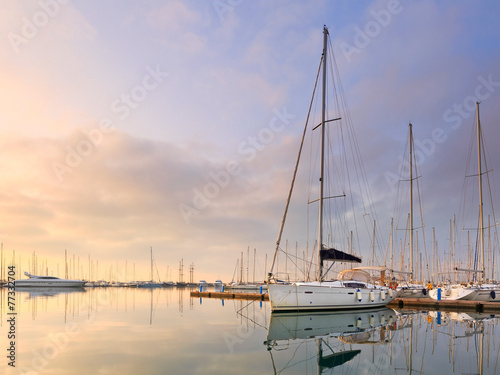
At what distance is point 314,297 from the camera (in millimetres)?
30188

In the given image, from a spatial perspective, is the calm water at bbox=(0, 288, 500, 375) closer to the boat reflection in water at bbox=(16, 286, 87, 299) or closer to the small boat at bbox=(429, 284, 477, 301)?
the small boat at bbox=(429, 284, 477, 301)

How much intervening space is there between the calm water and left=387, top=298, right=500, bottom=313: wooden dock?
846 centimetres

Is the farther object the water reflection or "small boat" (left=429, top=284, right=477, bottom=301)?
"small boat" (left=429, top=284, right=477, bottom=301)

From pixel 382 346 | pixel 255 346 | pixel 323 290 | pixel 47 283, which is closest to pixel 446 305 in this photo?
pixel 323 290

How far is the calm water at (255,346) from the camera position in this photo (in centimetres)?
1448

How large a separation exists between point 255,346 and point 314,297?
12.3 metres

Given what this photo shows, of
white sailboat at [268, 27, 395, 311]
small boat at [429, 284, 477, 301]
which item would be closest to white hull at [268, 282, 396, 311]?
white sailboat at [268, 27, 395, 311]

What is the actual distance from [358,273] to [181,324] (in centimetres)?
1897

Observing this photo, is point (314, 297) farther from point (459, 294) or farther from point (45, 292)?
point (45, 292)

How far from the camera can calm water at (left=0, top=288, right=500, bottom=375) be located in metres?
14.5

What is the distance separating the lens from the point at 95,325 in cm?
2553

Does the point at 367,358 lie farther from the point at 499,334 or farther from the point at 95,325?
the point at 95,325

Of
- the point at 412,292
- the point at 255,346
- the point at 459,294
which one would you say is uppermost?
the point at 255,346

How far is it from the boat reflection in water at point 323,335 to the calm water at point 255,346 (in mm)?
42
